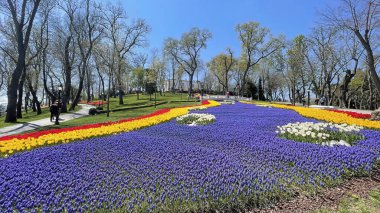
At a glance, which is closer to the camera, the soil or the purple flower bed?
the purple flower bed

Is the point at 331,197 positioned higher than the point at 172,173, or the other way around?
the point at 172,173

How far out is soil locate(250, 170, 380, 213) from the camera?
4.65 metres

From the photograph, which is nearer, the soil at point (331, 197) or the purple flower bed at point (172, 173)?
the purple flower bed at point (172, 173)

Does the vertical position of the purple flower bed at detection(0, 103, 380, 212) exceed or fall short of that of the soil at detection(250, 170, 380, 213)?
it exceeds it

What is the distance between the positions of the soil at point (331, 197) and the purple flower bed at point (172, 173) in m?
0.17

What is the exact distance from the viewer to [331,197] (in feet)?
16.3

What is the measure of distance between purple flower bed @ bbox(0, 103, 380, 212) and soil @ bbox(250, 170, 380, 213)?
165mm

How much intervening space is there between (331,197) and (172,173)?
110 inches

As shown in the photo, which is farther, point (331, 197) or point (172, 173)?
point (172, 173)

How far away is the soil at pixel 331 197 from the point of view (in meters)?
4.65

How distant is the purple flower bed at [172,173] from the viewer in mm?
4423

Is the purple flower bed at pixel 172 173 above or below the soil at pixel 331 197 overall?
above

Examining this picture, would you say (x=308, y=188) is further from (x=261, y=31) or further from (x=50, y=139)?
(x=261, y=31)

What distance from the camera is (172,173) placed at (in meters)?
5.53
